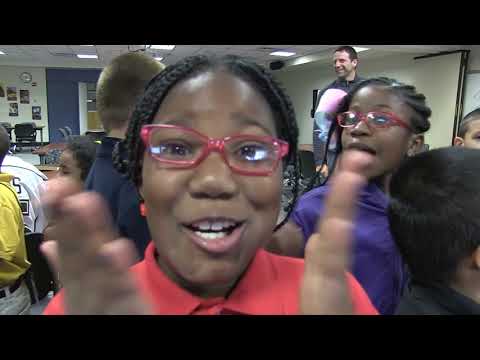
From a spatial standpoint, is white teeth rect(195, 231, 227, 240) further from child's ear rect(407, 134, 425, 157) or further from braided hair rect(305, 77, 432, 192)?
child's ear rect(407, 134, 425, 157)

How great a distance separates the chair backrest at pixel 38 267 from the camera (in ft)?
7.55

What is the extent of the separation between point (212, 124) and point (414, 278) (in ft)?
2.32

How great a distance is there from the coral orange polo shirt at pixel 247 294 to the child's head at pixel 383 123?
57cm

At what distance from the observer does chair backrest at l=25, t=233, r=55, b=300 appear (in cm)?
230

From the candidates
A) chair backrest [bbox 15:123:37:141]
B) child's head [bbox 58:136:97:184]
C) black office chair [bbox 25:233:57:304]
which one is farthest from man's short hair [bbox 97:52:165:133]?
chair backrest [bbox 15:123:37:141]

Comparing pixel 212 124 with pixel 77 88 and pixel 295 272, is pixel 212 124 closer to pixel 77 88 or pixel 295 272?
pixel 295 272

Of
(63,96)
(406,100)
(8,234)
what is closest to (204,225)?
(406,100)

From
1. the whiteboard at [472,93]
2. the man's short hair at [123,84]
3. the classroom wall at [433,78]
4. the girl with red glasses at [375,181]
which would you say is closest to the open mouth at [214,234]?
the girl with red glasses at [375,181]

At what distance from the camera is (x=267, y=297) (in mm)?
712

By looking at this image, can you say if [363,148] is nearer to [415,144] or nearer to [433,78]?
[415,144]

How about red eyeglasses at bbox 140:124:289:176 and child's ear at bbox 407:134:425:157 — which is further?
child's ear at bbox 407:134:425:157

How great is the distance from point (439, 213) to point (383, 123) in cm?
36

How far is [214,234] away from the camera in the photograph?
636 mm
